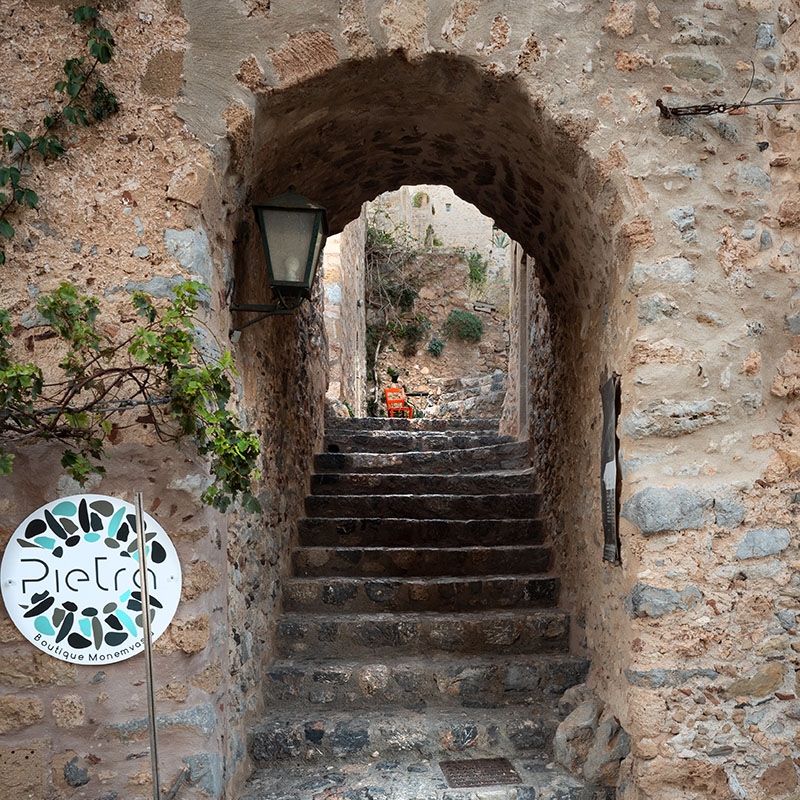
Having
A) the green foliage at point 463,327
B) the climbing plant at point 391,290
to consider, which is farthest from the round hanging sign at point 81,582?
the green foliage at point 463,327

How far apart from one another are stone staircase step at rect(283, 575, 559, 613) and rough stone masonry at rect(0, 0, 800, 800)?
0.91 m

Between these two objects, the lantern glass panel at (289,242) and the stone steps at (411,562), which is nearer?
the lantern glass panel at (289,242)

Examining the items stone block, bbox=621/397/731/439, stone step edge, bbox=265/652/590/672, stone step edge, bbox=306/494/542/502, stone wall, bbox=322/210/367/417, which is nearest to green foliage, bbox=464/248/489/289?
stone wall, bbox=322/210/367/417

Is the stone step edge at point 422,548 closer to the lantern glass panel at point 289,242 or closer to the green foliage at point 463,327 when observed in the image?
the lantern glass panel at point 289,242

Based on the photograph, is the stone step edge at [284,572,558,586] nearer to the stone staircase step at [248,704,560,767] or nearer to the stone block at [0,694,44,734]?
the stone staircase step at [248,704,560,767]

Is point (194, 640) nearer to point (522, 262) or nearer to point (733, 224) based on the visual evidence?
point (733, 224)

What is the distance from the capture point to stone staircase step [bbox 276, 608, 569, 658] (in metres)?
3.29

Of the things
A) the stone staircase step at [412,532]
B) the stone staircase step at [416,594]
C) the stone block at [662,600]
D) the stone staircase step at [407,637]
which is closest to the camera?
the stone block at [662,600]

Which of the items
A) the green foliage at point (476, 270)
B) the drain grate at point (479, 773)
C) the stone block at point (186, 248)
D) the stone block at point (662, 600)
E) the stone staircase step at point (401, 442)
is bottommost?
the drain grate at point (479, 773)

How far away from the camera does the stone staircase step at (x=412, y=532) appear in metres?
4.17

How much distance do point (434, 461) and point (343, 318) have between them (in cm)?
308

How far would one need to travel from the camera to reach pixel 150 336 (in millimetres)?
1948

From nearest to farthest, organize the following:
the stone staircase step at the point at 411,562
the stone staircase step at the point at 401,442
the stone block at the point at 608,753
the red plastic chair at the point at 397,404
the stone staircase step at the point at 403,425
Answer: the stone block at the point at 608,753 → the stone staircase step at the point at 411,562 → the stone staircase step at the point at 401,442 → the stone staircase step at the point at 403,425 → the red plastic chair at the point at 397,404

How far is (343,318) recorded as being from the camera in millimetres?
7785
